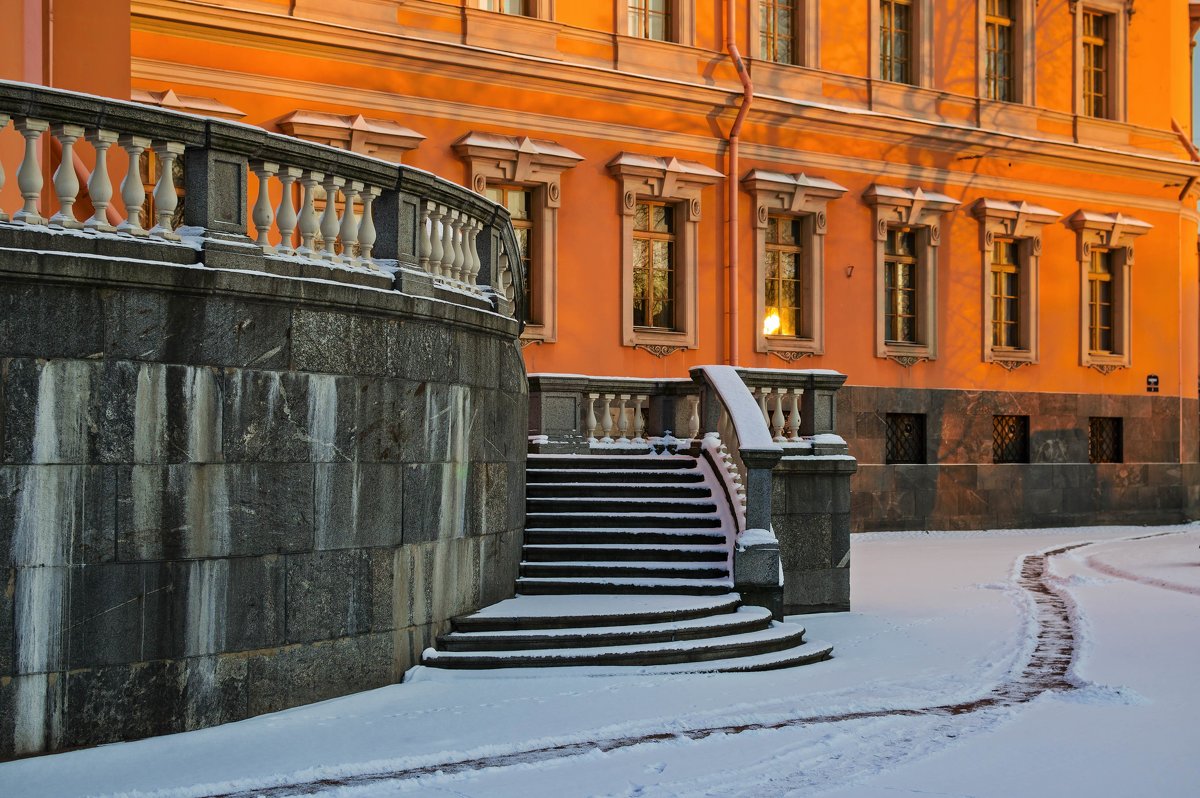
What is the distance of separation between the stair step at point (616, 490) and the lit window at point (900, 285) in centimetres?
1206

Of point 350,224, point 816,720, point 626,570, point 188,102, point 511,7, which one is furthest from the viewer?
point 511,7

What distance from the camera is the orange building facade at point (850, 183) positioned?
1977 cm

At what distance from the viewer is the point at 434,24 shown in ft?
66.5

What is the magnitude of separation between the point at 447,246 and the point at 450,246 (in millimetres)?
37

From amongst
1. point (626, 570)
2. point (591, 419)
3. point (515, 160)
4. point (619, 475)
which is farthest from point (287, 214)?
point (515, 160)

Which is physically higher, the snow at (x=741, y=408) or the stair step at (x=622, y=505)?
the snow at (x=741, y=408)

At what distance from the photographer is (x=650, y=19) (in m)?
22.4

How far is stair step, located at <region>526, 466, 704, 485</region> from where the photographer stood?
13688 mm

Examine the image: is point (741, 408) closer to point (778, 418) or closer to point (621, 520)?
point (778, 418)

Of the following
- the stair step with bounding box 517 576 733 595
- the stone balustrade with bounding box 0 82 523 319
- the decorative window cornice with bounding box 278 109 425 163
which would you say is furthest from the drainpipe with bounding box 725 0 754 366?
the stone balustrade with bounding box 0 82 523 319

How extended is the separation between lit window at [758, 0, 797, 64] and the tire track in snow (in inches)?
506

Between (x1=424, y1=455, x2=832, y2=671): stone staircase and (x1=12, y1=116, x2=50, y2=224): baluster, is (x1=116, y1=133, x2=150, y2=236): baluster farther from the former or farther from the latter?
(x1=424, y1=455, x2=832, y2=671): stone staircase

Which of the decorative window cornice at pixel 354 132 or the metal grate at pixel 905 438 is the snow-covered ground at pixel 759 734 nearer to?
the decorative window cornice at pixel 354 132

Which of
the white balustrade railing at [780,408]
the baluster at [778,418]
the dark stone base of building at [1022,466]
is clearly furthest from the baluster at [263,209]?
the dark stone base of building at [1022,466]
